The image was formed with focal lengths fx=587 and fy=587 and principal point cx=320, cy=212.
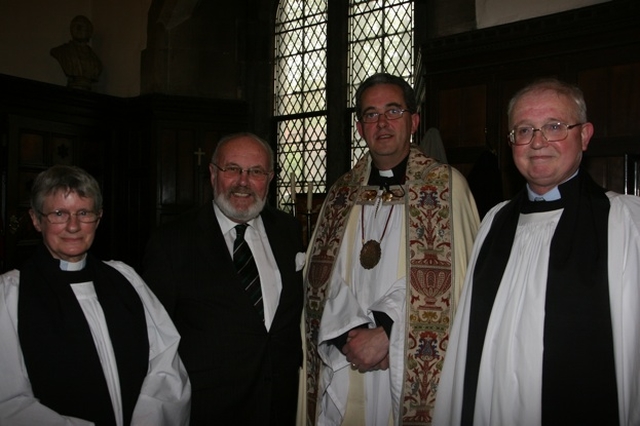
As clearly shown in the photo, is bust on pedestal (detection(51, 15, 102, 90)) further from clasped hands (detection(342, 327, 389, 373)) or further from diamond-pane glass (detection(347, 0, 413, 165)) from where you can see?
clasped hands (detection(342, 327, 389, 373))

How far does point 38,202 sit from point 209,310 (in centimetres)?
87

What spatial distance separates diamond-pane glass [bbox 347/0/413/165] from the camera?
277 inches

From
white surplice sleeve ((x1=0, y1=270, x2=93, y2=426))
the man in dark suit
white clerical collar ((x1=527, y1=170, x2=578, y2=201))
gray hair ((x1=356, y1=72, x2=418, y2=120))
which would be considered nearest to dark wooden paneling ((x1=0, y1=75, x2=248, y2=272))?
the man in dark suit

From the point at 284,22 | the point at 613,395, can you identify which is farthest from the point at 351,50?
the point at 613,395

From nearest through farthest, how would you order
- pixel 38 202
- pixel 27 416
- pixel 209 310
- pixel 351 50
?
pixel 27 416
pixel 38 202
pixel 209 310
pixel 351 50

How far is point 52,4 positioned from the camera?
8172mm

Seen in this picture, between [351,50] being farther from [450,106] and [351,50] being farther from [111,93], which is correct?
[111,93]

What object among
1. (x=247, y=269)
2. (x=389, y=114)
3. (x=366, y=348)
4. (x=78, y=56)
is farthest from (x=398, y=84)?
(x=78, y=56)

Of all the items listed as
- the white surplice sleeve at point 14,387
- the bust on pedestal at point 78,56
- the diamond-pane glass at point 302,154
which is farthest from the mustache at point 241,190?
the bust on pedestal at point 78,56

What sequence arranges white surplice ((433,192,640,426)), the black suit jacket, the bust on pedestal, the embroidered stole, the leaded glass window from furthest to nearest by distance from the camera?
the bust on pedestal, the leaded glass window, the embroidered stole, the black suit jacket, white surplice ((433,192,640,426))

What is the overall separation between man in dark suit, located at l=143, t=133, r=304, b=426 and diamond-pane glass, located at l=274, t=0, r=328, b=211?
495 centimetres

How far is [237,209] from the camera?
2.86 m

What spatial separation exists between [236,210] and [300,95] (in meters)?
5.72

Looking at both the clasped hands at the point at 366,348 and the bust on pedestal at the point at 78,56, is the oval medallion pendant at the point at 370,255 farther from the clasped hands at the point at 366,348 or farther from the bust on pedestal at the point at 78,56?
the bust on pedestal at the point at 78,56
